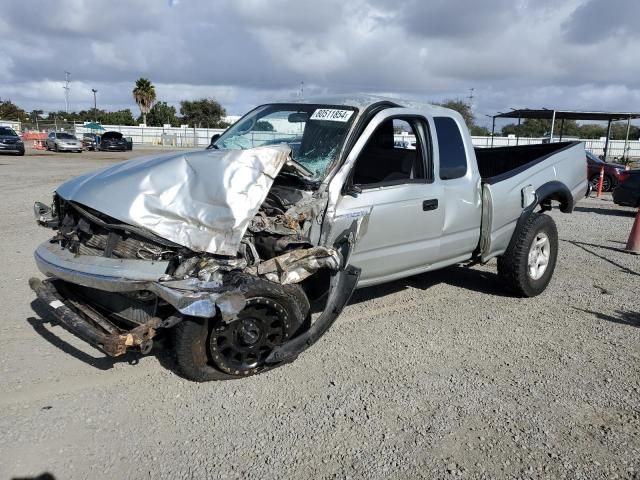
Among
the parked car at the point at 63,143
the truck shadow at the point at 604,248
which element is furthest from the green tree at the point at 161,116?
the truck shadow at the point at 604,248

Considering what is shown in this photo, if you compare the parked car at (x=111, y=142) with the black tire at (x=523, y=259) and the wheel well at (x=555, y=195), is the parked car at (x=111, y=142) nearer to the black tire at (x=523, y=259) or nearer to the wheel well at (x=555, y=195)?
the wheel well at (x=555, y=195)

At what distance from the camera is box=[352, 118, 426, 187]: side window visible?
5.13 meters

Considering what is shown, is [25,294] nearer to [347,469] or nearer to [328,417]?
[328,417]

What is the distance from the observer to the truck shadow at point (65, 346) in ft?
13.7

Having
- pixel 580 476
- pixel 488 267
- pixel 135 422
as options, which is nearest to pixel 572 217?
pixel 488 267

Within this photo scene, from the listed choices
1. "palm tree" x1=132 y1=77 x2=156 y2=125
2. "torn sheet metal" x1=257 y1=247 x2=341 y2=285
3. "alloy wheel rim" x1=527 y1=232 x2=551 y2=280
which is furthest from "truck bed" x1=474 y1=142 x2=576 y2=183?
"palm tree" x1=132 y1=77 x2=156 y2=125

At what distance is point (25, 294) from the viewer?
5.62 metres

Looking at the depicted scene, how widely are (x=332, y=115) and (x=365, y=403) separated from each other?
234cm

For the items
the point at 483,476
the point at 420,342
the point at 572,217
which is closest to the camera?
the point at 483,476

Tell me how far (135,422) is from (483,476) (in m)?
2.06

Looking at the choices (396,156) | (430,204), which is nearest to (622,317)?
(430,204)

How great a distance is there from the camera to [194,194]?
146 inches

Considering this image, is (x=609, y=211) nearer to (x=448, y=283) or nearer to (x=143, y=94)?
(x=448, y=283)

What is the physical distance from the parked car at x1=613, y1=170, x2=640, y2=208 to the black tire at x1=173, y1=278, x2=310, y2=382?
11.8 metres
